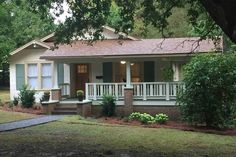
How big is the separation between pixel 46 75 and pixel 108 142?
16.4 metres

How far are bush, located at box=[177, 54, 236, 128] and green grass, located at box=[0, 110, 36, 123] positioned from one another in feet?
28.9

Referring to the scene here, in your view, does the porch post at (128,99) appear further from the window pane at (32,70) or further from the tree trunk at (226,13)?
the tree trunk at (226,13)

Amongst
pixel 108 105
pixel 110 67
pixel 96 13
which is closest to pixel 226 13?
pixel 96 13

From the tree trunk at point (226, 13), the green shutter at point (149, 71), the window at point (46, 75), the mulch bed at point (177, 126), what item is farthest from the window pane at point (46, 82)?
the tree trunk at point (226, 13)

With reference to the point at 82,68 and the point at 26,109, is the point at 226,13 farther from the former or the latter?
the point at 82,68

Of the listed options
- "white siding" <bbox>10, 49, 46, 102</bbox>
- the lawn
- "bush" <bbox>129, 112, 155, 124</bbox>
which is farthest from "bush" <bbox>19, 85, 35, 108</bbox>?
"bush" <bbox>129, 112, 155, 124</bbox>

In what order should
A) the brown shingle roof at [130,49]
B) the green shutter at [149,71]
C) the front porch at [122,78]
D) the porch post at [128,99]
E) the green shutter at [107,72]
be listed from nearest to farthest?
1. the porch post at [128,99]
2. the front porch at [122,78]
3. the brown shingle roof at [130,49]
4. the green shutter at [149,71]
5. the green shutter at [107,72]

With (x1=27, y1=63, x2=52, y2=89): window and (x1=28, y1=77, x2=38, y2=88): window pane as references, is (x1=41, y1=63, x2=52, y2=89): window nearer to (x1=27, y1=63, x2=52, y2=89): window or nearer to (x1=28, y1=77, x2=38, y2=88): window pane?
(x1=27, y1=63, x2=52, y2=89): window

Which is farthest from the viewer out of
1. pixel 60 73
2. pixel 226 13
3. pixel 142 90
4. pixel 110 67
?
pixel 60 73

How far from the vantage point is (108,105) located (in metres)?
25.2

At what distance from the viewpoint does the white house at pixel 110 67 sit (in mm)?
25766

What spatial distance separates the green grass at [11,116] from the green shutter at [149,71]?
294 inches

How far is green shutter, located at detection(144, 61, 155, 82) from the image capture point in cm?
2898

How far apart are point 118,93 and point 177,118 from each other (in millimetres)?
3862
